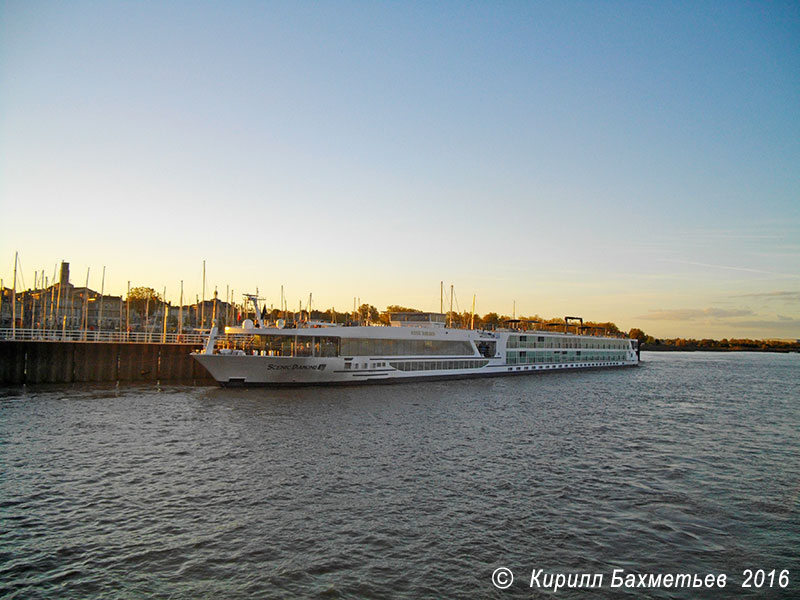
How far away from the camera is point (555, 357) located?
301ft

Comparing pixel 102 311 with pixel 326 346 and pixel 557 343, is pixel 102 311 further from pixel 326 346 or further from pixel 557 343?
pixel 557 343

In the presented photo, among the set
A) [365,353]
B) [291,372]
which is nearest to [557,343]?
[365,353]

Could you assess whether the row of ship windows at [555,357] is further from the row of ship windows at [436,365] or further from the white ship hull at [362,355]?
the row of ship windows at [436,365]

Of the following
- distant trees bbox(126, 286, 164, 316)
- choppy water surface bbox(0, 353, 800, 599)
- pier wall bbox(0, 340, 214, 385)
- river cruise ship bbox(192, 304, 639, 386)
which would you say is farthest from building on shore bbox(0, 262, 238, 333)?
choppy water surface bbox(0, 353, 800, 599)

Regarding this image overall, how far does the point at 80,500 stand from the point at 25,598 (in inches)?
278

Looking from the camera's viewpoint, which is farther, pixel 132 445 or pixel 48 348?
pixel 48 348

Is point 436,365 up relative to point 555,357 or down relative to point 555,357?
down

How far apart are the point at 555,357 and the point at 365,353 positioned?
45545mm

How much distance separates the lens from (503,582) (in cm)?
1371

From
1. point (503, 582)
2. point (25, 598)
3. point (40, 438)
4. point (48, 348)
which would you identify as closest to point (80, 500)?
point (25, 598)

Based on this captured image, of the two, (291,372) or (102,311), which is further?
(102,311)

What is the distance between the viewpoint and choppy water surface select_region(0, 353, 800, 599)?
1388 centimetres

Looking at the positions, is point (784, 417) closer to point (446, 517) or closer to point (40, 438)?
point (446, 517)

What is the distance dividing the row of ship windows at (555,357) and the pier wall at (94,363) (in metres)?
45.7
